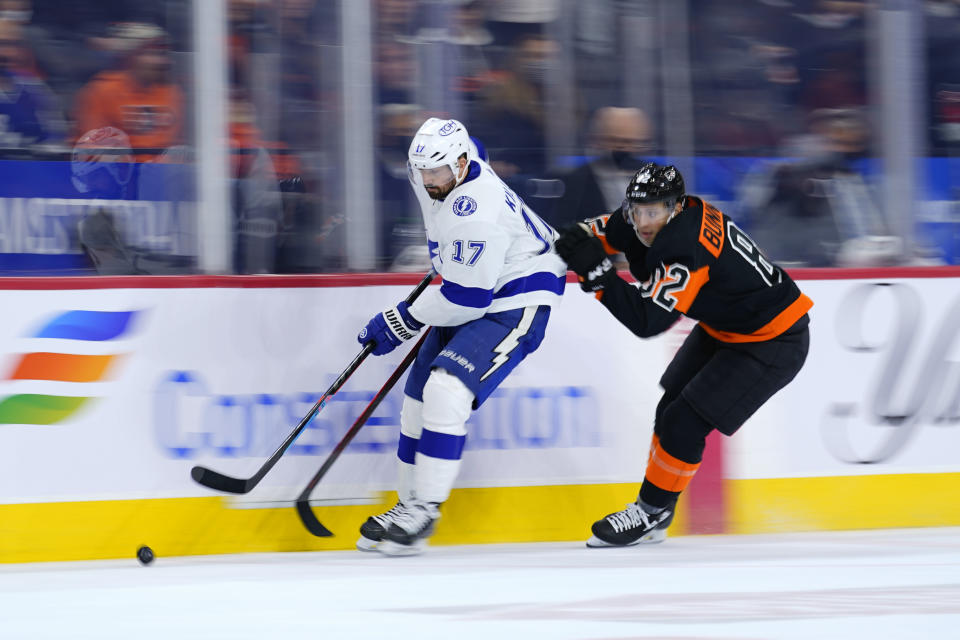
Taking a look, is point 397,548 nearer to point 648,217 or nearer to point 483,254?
point 483,254

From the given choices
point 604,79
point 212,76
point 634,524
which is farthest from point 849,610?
point 212,76

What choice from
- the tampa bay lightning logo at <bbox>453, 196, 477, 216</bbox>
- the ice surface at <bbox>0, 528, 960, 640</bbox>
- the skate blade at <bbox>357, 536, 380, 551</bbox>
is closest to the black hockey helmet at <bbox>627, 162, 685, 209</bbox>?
the tampa bay lightning logo at <bbox>453, 196, 477, 216</bbox>

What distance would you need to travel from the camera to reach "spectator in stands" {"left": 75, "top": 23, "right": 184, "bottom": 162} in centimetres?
357

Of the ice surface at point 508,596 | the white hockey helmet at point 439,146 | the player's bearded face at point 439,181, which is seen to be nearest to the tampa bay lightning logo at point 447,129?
the white hockey helmet at point 439,146

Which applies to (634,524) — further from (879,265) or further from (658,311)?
(879,265)

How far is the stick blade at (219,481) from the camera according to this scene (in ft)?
10.9

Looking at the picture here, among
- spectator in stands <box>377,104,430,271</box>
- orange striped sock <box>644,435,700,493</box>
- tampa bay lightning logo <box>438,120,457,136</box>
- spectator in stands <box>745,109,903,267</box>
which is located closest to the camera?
tampa bay lightning logo <box>438,120,457,136</box>

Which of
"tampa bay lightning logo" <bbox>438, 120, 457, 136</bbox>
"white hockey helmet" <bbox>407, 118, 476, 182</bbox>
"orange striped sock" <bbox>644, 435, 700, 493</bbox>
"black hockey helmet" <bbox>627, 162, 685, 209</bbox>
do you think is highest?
"tampa bay lightning logo" <bbox>438, 120, 457, 136</bbox>

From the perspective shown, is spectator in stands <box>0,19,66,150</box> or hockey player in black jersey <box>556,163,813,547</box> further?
spectator in stands <box>0,19,66,150</box>

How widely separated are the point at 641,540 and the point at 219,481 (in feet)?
4.66

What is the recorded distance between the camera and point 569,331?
3822 mm

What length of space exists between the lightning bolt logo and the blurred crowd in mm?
649

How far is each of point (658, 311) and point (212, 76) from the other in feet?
5.83

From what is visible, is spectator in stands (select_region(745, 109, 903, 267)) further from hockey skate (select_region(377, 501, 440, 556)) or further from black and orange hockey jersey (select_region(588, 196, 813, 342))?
hockey skate (select_region(377, 501, 440, 556))
